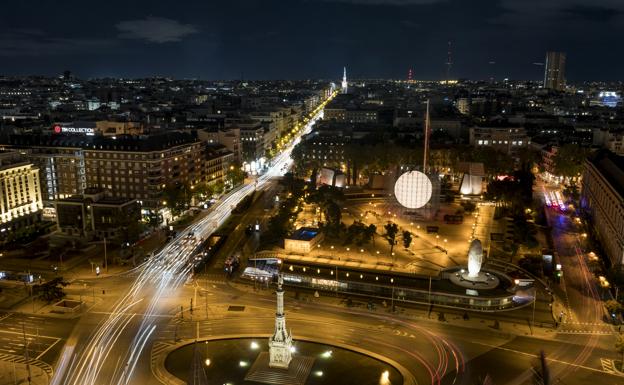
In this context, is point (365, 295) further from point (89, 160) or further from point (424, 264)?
point (89, 160)

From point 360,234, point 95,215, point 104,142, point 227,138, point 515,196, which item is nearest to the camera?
point 360,234

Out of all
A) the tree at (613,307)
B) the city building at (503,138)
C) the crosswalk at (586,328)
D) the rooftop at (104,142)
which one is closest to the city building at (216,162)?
the rooftop at (104,142)

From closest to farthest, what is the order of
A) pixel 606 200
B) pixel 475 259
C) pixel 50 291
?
pixel 50 291, pixel 475 259, pixel 606 200

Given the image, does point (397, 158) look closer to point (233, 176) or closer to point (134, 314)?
point (233, 176)

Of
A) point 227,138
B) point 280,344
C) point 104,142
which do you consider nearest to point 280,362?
point 280,344

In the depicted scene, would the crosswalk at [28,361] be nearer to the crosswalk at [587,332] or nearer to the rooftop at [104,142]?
the crosswalk at [587,332]

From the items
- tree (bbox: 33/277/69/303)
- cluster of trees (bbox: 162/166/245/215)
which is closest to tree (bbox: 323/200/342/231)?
cluster of trees (bbox: 162/166/245/215)
